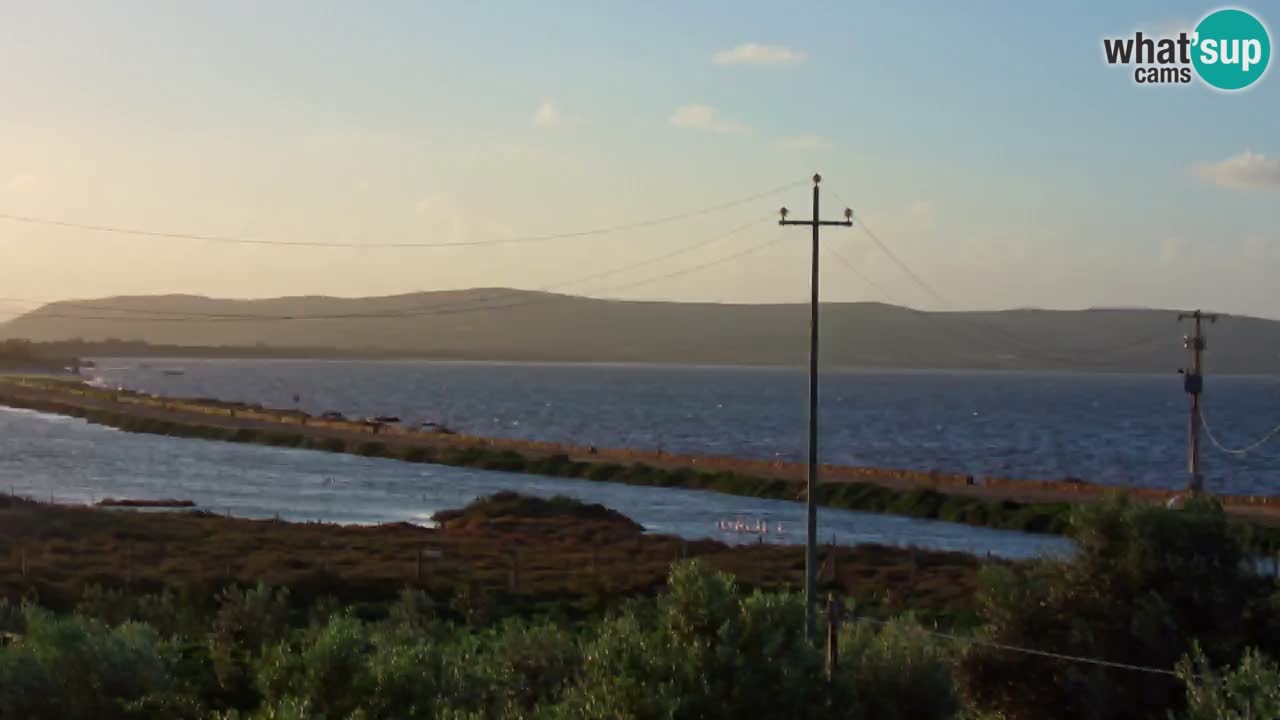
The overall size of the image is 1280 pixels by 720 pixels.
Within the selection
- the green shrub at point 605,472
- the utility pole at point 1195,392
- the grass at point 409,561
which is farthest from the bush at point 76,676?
the green shrub at point 605,472

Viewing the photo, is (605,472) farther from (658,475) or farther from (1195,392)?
(1195,392)

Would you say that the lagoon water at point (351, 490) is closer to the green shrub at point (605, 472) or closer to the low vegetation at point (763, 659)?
the green shrub at point (605, 472)

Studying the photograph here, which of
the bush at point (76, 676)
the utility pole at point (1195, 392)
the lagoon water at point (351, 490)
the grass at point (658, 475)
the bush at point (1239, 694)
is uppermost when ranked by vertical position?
the utility pole at point (1195, 392)

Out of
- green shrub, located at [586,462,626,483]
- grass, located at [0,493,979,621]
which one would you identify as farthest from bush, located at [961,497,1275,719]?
green shrub, located at [586,462,626,483]

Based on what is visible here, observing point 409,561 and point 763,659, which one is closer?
point 763,659

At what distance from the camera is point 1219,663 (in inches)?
793

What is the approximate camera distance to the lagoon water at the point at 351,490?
64688mm

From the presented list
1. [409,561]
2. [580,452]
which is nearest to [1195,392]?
[409,561]

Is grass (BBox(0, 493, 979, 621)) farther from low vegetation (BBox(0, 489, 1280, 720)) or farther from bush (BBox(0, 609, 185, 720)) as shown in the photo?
bush (BBox(0, 609, 185, 720))

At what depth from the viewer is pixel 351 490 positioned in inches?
3182

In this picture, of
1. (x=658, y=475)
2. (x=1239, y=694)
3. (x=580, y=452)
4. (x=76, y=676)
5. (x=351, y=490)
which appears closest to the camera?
(x=1239, y=694)

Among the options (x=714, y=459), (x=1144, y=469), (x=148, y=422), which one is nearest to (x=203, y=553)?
(x=714, y=459)

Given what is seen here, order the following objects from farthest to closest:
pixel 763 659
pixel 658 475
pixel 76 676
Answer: pixel 658 475, pixel 76 676, pixel 763 659

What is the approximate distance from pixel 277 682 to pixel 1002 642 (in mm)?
10805
